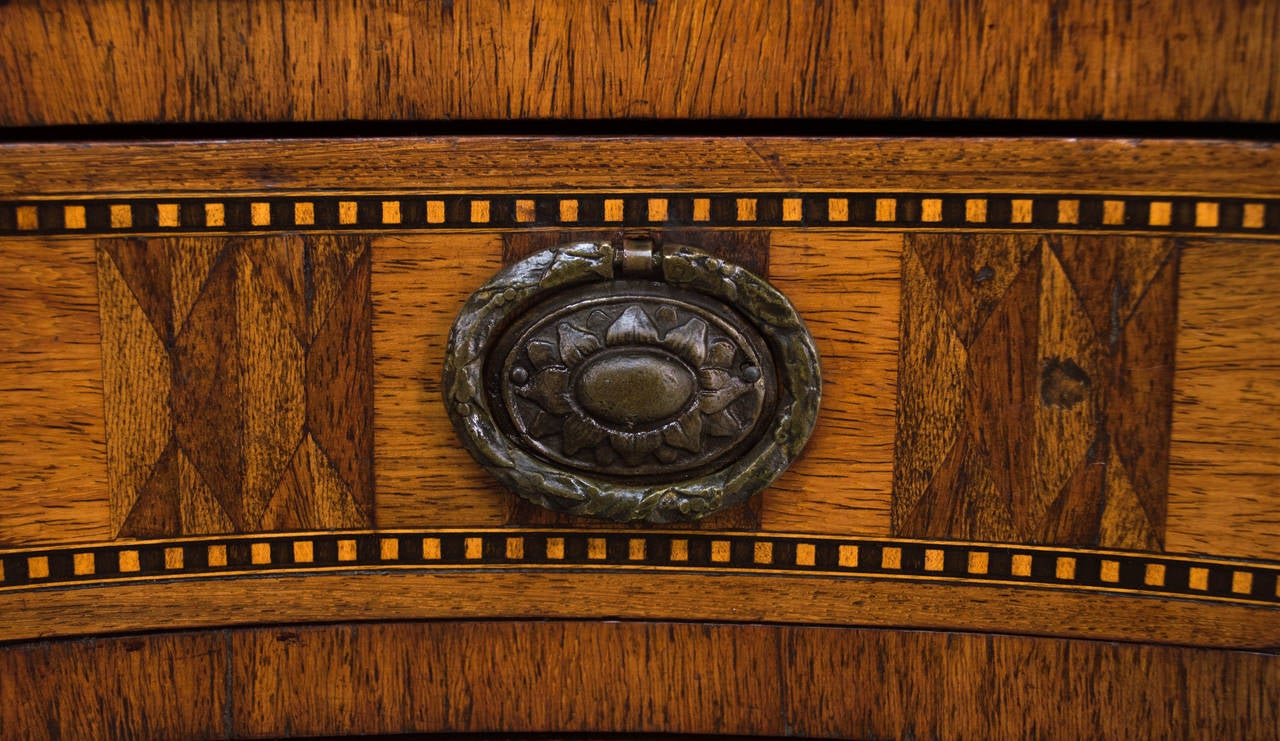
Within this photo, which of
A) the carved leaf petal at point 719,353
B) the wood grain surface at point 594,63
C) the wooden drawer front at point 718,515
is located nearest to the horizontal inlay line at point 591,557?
the wooden drawer front at point 718,515

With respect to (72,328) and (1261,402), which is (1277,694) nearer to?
(1261,402)

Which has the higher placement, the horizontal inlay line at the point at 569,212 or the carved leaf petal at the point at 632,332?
the horizontal inlay line at the point at 569,212

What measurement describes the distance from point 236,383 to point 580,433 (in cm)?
21

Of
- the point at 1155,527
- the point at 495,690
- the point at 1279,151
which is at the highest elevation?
the point at 1279,151

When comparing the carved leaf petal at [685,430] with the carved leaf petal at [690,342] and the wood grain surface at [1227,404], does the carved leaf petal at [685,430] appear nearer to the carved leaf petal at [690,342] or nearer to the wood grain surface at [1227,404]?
the carved leaf petal at [690,342]

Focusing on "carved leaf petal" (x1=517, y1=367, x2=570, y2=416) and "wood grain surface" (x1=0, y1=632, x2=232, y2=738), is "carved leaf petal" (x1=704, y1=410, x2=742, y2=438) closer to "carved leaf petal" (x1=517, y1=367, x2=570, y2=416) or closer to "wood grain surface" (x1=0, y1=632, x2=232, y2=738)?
"carved leaf petal" (x1=517, y1=367, x2=570, y2=416)

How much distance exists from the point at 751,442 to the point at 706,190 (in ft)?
0.48

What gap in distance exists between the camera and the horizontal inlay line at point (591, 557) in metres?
0.56

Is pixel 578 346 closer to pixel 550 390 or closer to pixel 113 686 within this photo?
pixel 550 390

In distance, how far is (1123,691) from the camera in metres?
0.57

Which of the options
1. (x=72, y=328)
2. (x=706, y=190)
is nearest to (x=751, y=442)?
(x=706, y=190)

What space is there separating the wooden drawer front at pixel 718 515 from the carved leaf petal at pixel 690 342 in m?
0.05

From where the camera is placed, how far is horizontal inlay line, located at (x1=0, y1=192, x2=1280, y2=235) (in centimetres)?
53

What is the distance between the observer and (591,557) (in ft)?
1.92
